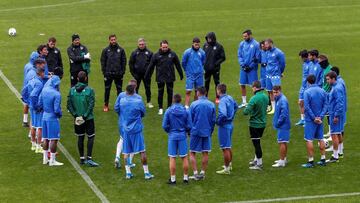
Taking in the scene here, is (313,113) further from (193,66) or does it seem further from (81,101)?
(193,66)

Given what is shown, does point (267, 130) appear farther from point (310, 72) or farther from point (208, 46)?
point (208, 46)

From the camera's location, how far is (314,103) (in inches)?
679

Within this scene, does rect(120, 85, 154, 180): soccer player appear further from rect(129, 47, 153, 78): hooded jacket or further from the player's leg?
rect(129, 47, 153, 78): hooded jacket

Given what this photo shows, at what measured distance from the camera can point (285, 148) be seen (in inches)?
685

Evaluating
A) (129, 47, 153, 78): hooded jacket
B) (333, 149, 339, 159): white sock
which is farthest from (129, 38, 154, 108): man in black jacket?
(333, 149, 339, 159): white sock

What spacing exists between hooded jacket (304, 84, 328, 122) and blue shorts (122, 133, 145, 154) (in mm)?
3987

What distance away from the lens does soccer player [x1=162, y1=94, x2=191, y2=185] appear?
16109mm

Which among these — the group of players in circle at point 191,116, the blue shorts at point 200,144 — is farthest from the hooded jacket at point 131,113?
the blue shorts at point 200,144

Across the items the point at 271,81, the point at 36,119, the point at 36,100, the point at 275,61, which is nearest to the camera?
the point at 36,100

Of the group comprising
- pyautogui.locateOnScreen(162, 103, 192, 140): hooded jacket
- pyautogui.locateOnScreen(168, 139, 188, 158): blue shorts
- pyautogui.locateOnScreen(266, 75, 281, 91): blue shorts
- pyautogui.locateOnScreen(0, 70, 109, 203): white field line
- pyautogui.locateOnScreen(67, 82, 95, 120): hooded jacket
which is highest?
pyautogui.locateOnScreen(266, 75, 281, 91): blue shorts

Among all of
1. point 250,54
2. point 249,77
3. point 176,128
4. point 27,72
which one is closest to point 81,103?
point 176,128

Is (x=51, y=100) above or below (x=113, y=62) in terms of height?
below

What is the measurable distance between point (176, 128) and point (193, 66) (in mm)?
6306

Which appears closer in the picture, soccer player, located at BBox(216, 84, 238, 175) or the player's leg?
soccer player, located at BBox(216, 84, 238, 175)
